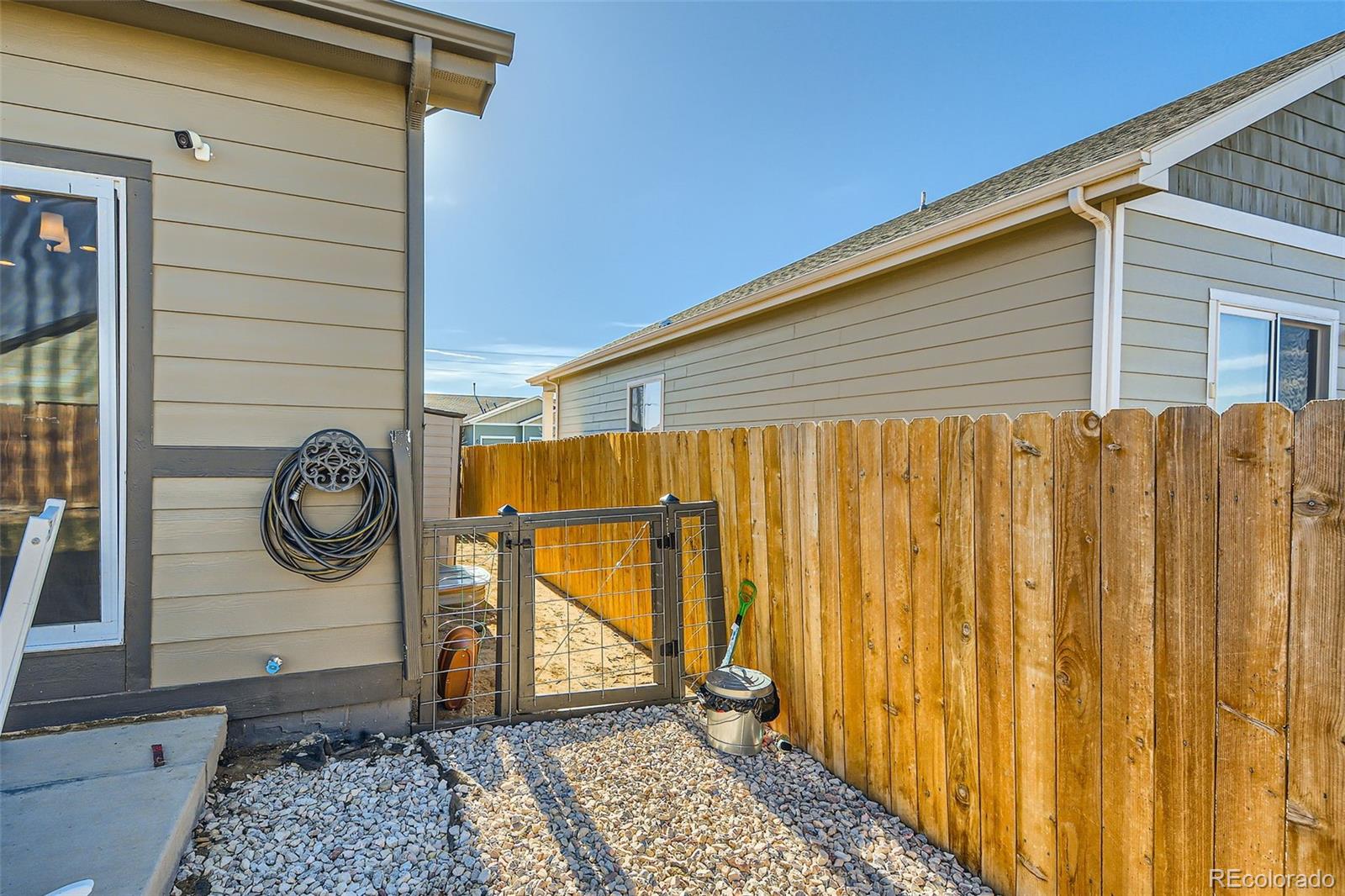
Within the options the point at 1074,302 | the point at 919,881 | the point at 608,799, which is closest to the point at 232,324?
the point at 608,799

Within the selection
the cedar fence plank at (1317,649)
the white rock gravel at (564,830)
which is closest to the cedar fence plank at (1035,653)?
the white rock gravel at (564,830)

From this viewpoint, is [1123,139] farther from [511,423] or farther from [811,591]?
[511,423]

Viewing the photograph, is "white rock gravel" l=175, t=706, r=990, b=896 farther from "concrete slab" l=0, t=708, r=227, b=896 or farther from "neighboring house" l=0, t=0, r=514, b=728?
"neighboring house" l=0, t=0, r=514, b=728

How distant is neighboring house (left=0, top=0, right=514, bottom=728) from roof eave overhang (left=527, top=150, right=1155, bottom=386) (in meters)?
3.29

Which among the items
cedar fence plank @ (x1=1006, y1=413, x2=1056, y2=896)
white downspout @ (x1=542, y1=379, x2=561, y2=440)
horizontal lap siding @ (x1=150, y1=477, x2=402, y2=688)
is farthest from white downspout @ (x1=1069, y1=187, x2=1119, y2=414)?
white downspout @ (x1=542, y1=379, x2=561, y2=440)

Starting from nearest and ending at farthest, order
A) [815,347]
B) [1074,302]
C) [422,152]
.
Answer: [422,152]
[1074,302]
[815,347]

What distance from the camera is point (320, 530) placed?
9.98ft

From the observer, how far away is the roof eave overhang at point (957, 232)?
11.9 ft

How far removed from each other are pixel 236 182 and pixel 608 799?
328cm

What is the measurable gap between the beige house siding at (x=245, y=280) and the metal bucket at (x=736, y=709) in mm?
1644

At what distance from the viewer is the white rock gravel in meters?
2.14

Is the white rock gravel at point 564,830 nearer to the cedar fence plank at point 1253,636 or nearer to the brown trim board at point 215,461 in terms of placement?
the cedar fence plank at point 1253,636

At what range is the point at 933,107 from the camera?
8.47 meters

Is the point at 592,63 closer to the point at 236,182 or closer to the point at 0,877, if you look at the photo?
the point at 236,182
